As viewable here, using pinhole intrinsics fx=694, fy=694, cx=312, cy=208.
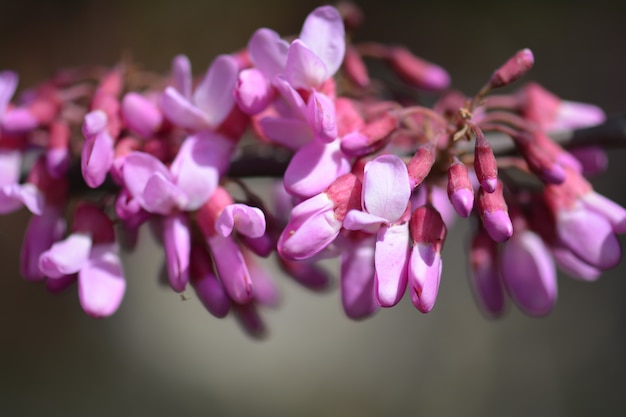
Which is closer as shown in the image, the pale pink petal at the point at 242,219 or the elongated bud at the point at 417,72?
the pale pink petal at the point at 242,219

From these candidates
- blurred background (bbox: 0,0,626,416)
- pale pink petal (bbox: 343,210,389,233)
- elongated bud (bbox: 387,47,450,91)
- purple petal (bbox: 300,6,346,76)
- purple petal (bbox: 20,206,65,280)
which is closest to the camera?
pale pink petal (bbox: 343,210,389,233)

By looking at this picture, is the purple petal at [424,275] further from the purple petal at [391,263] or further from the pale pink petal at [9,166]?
the pale pink petal at [9,166]

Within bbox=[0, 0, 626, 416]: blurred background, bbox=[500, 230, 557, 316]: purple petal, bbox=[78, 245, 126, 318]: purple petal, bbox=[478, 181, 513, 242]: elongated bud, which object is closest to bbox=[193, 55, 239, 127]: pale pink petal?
bbox=[78, 245, 126, 318]: purple petal

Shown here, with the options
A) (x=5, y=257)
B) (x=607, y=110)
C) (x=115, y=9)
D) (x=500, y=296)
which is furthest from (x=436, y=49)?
(x=500, y=296)

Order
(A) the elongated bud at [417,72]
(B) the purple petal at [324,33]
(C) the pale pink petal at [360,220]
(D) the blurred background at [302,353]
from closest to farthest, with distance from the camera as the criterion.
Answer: (C) the pale pink petal at [360,220]
(B) the purple petal at [324,33]
(A) the elongated bud at [417,72]
(D) the blurred background at [302,353]

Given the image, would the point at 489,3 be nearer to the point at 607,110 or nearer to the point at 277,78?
the point at 607,110

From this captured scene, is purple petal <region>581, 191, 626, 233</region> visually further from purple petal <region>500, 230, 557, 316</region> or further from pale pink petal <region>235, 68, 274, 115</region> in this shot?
pale pink petal <region>235, 68, 274, 115</region>

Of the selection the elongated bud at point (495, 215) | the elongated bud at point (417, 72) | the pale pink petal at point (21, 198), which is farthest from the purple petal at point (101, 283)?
the elongated bud at point (417, 72)
